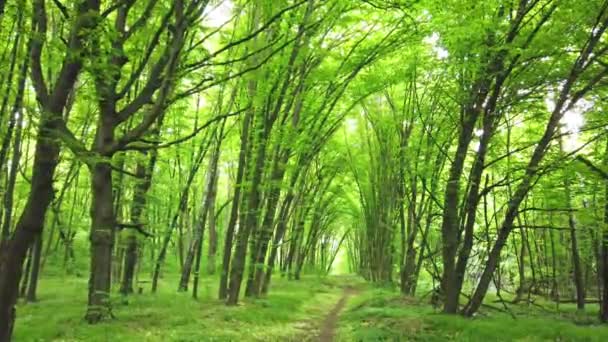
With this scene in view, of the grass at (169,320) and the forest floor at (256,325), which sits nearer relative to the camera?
the grass at (169,320)

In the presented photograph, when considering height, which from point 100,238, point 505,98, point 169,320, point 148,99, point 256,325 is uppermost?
point 505,98

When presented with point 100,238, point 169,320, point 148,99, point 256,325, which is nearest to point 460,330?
point 256,325

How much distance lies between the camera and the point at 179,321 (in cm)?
1225

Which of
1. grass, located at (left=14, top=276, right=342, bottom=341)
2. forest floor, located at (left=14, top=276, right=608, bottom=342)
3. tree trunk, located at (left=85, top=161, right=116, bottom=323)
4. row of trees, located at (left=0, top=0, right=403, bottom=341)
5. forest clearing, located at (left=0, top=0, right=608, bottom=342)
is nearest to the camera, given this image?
row of trees, located at (left=0, top=0, right=403, bottom=341)

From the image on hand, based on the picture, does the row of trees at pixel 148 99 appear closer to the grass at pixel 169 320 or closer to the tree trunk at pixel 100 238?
the tree trunk at pixel 100 238

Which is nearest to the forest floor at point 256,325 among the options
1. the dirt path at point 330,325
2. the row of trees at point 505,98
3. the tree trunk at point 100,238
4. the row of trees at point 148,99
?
the dirt path at point 330,325

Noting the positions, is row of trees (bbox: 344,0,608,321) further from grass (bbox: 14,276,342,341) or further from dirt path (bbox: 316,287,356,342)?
grass (bbox: 14,276,342,341)

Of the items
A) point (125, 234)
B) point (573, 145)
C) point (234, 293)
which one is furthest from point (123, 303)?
point (573, 145)

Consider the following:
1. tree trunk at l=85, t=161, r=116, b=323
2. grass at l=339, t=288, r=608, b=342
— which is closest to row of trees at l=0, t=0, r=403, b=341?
tree trunk at l=85, t=161, r=116, b=323

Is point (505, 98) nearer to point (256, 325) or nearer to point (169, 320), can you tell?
point (256, 325)

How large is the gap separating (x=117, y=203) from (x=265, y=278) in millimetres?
7520

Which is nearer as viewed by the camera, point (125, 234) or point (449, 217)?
point (449, 217)

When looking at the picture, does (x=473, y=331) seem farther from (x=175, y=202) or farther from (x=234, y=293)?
(x=175, y=202)

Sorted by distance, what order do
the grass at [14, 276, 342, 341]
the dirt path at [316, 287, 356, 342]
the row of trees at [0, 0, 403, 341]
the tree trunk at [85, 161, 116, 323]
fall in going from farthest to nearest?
the dirt path at [316, 287, 356, 342] < the tree trunk at [85, 161, 116, 323] < the grass at [14, 276, 342, 341] < the row of trees at [0, 0, 403, 341]
